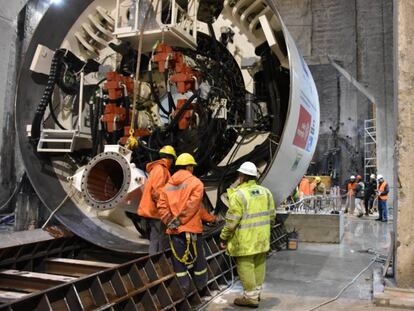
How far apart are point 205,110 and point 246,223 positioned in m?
1.65

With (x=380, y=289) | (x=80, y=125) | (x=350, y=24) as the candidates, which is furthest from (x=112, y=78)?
(x=350, y=24)

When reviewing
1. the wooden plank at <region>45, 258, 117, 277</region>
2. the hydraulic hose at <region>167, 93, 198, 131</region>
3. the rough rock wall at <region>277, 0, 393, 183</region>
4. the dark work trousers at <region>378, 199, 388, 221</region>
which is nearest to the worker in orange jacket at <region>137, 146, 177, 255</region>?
the wooden plank at <region>45, 258, 117, 277</region>

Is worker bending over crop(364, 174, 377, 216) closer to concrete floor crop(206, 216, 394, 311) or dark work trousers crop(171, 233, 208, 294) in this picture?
concrete floor crop(206, 216, 394, 311)

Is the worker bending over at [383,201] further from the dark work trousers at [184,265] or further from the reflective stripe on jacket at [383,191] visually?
the dark work trousers at [184,265]

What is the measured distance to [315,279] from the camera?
14.5ft

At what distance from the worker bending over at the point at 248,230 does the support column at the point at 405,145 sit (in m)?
1.19

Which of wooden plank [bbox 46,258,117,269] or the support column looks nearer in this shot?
the support column

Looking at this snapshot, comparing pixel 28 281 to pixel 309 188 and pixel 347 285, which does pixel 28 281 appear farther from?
pixel 309 188

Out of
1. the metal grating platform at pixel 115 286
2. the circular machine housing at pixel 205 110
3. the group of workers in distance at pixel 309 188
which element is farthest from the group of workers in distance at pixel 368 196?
the metal grating platform at pixel 115 286

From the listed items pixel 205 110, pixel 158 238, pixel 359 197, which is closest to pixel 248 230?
pixel 158 238

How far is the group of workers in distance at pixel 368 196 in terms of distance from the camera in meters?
10.8

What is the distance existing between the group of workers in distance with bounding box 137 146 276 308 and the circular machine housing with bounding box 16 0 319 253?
2.13ft

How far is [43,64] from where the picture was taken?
464 centimetres

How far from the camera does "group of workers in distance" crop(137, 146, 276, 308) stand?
3.28 metres
